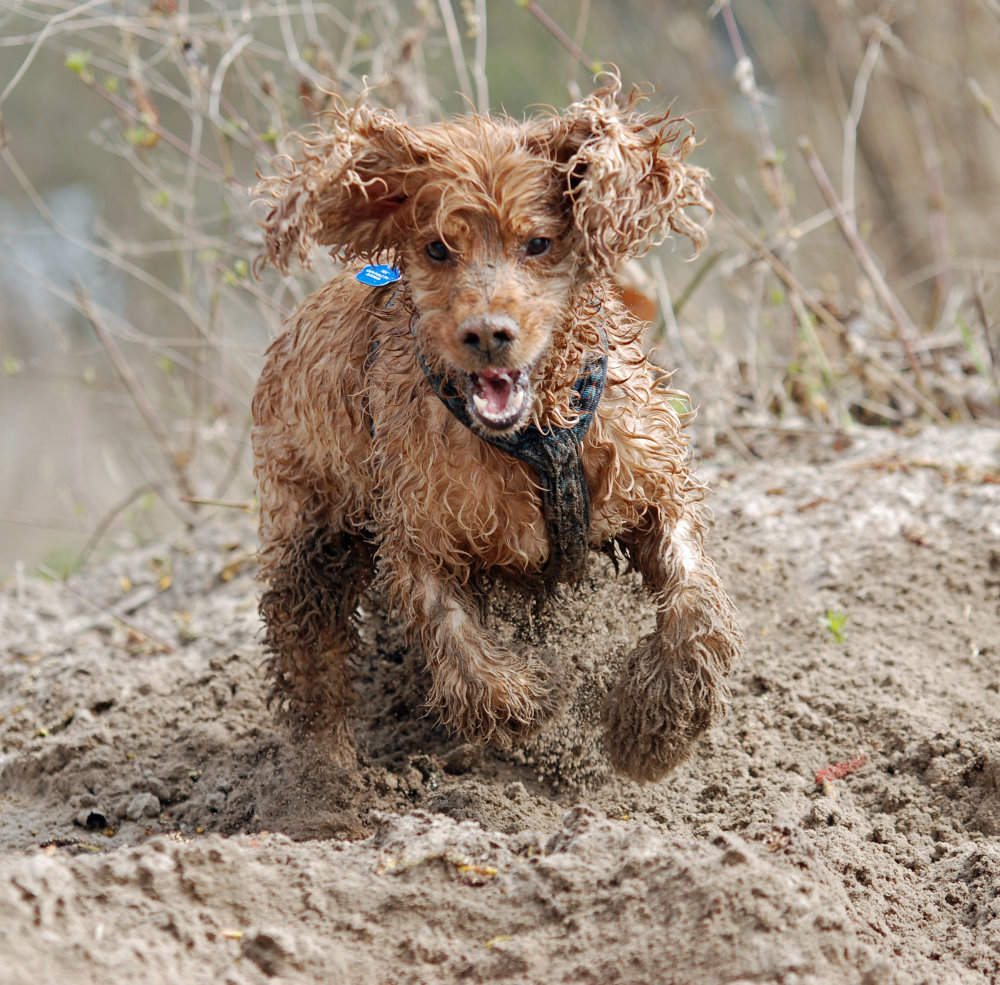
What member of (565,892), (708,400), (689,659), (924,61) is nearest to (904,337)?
(708,400)

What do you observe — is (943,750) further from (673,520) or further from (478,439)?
(478,439)

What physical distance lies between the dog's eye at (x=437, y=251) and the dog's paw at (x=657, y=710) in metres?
1.44

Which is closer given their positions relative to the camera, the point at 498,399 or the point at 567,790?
the point at 498,399

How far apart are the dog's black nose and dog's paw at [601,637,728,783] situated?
3.99 ft

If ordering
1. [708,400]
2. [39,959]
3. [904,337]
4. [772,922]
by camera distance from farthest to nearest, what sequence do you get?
[708,400] → [904,337] → [772,922] → [39,959]

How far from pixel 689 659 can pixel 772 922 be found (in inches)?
49.4

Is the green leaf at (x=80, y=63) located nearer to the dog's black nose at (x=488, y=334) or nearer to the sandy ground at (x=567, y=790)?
the sandy ground at (x=567, y=790)

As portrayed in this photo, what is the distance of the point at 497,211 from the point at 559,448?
0.77m

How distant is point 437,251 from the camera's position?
137 inches

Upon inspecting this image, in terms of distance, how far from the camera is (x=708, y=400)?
A: 7.09 meters

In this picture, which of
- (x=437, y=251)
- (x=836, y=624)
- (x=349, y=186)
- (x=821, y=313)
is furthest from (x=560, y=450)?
(x=821, y=313)

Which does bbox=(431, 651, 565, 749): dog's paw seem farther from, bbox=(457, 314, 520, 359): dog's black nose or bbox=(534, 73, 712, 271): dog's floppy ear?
bbox=(534, 73, 712, 271): dog's floppy ear

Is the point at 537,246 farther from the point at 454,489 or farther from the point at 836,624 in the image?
the point at 836,624

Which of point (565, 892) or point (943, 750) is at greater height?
point (943, 750)
